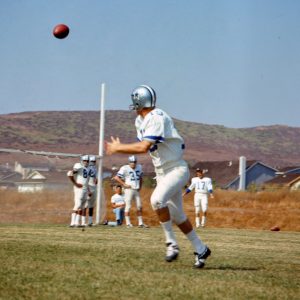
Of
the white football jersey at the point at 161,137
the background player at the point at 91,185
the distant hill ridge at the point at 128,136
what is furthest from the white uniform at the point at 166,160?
the distant hill ridge at the point at 128,136

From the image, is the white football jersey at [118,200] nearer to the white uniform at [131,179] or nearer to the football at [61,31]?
the white uniform at [131,179]

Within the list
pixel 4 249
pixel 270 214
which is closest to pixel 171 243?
pixel 4 249

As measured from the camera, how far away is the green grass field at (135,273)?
632 cm

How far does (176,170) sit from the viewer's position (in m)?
8.53

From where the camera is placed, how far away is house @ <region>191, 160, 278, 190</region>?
89.8 meters

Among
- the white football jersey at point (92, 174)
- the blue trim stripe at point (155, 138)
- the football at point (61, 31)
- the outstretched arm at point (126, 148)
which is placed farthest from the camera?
the white football jersey at point (92, 174)

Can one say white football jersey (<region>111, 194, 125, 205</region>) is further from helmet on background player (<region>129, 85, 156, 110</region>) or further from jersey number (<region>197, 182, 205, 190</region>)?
helmet on background player (<region>129, 85, 156, 110</region>)

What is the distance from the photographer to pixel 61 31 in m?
16.8

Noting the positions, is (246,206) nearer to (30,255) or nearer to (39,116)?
(30,255)

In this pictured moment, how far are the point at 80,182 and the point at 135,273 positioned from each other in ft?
41.1

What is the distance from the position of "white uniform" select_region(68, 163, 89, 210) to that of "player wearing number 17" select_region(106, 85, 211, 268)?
11.0 meters

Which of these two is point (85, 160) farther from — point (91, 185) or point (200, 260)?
point (200, 260)

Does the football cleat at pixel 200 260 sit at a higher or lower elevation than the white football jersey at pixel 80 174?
lower

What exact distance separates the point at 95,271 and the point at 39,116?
123644 mm
